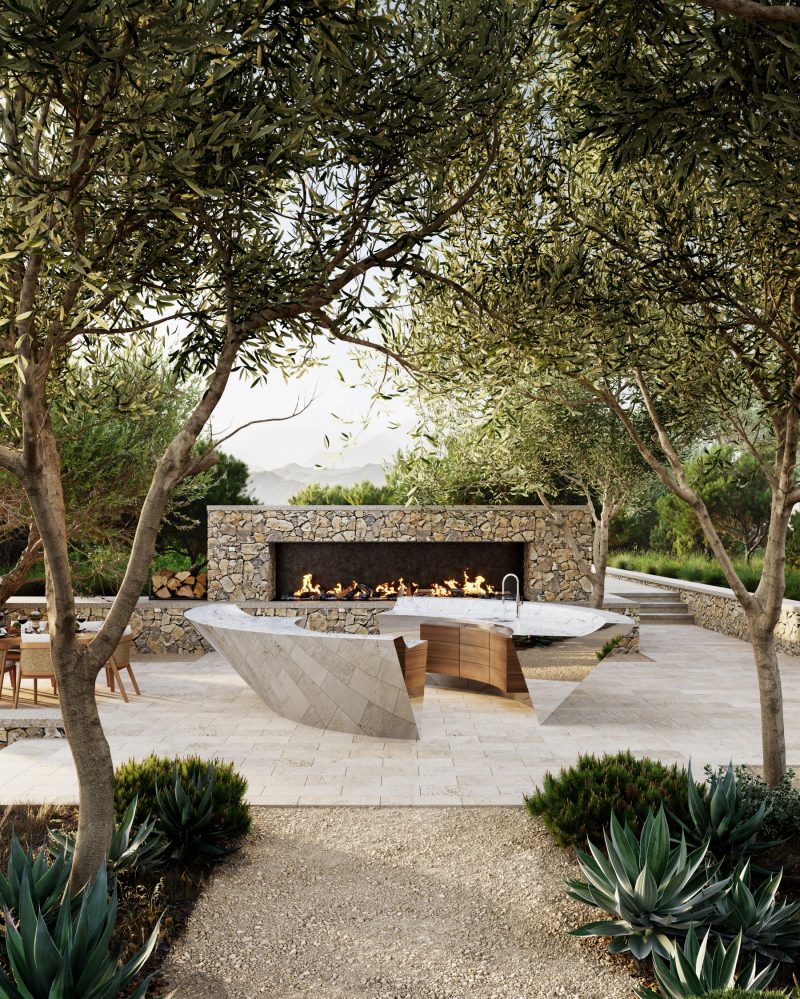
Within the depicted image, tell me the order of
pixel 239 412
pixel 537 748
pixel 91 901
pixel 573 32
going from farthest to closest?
pixel 239 412
pixel 537 748
pixel 573 32
pixel 91 901

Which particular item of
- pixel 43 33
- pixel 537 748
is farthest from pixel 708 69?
pixel 537 748

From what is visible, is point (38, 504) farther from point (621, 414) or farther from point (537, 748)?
point (537, 748)

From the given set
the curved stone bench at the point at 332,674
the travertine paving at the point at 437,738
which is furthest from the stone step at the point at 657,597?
the curved stone bench at the point at 332,674

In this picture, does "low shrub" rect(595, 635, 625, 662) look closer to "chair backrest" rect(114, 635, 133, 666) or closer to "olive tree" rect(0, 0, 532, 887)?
"olive tree" rect(0, 0, 532, 887)

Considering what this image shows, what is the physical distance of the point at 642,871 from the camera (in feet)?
11.4

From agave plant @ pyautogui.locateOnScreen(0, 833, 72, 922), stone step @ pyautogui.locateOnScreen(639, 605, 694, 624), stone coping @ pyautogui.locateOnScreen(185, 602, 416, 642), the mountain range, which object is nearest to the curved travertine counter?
stone coping @ pyautogui.locateOnScreen(185, 602, 416, 642)

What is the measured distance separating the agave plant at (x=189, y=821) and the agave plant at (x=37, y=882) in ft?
2.91

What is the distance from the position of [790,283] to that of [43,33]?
3935 millimetres

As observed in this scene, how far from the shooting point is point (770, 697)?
4930 millimetres

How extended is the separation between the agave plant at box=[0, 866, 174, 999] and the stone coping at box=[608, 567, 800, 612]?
35.8 feet

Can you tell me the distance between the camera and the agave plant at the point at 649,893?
138 inches

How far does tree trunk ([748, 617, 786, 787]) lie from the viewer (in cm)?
491

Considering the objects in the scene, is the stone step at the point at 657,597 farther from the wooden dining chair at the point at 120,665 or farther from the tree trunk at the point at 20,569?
the tree trunk at the point at 20,569

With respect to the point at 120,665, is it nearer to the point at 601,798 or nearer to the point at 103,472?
the point at 103,472
